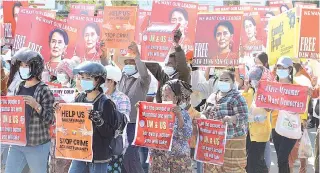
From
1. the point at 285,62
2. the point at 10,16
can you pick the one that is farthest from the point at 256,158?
the point at 10,16

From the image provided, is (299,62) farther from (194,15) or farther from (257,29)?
(257,29)

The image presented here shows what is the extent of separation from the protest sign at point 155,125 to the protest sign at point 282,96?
1.43m

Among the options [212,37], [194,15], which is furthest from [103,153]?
[194,15]

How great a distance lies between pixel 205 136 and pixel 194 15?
8.88 ft

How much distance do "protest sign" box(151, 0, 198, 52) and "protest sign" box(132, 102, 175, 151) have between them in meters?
2.64

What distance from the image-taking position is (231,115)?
696 centimetres

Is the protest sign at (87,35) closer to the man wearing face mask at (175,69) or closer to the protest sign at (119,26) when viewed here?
the protest sign at (119,26)

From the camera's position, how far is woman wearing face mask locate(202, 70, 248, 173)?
695 centimetres

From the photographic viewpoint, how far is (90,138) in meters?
5.82

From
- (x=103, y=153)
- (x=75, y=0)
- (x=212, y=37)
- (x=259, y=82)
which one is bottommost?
(x=103, y=153)

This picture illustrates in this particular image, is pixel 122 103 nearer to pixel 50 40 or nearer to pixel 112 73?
pixel 112 73

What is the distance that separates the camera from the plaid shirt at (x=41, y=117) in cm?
629

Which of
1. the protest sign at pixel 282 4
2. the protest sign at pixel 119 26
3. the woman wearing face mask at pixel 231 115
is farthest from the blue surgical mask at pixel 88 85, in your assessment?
the protest sign at pixel 282 4

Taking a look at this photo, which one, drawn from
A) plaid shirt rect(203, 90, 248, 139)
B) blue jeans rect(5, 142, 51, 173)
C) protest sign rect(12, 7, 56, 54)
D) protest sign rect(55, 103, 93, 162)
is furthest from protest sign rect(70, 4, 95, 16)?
protest sign rect(55, 103, 93, 162)
